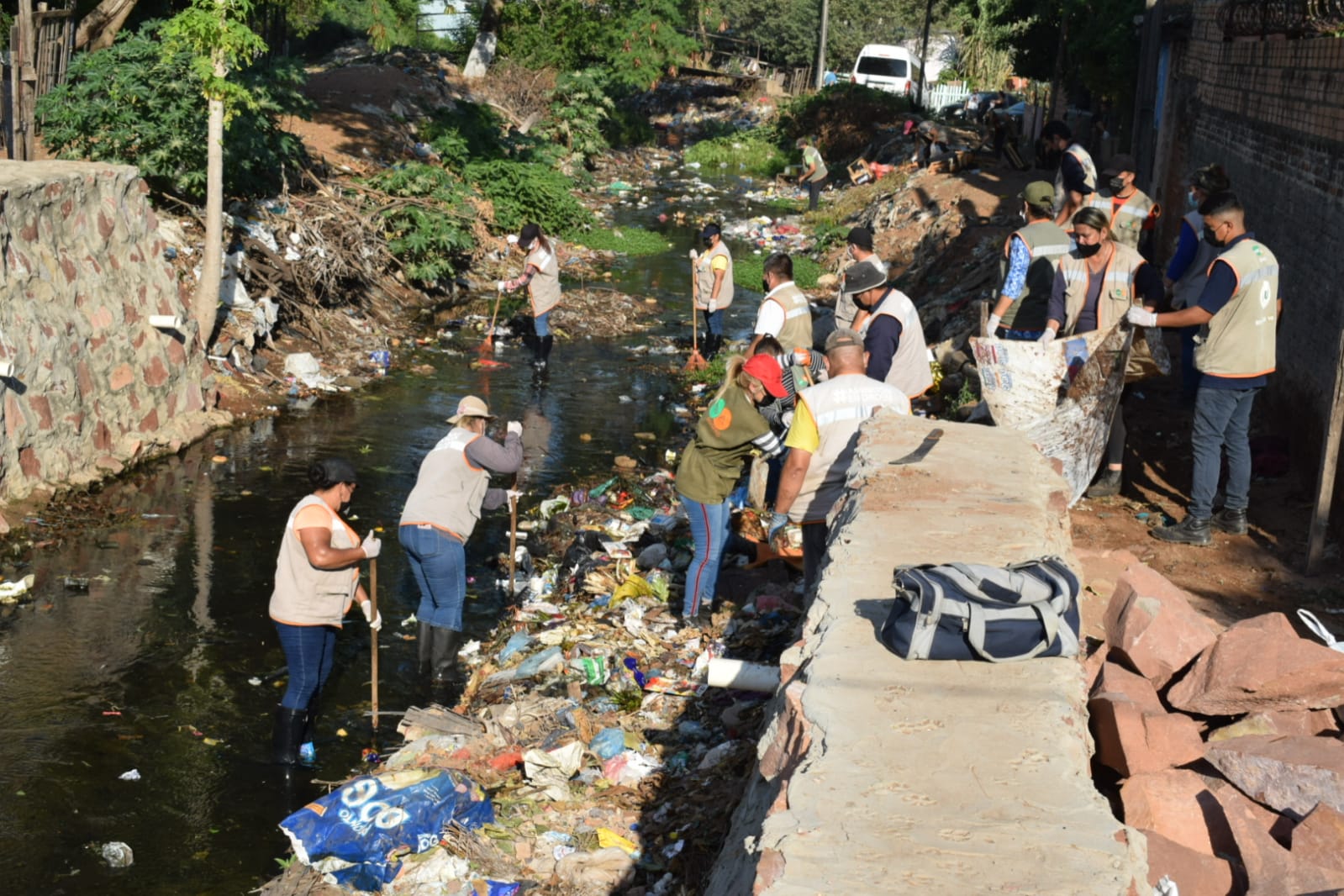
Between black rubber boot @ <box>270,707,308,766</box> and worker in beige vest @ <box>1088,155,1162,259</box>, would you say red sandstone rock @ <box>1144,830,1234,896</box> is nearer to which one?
black rubber boot @ <box>270,707,308,766</box>

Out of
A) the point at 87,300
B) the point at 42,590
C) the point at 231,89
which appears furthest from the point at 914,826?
the point at 231,89

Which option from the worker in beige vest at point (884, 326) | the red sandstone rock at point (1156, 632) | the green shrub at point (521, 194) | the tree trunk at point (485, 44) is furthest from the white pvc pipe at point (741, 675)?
the tree trunk at point (485, 44)

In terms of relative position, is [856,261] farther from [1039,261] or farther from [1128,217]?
[1128,217]

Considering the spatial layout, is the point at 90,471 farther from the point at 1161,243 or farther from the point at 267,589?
the point at 1161,243

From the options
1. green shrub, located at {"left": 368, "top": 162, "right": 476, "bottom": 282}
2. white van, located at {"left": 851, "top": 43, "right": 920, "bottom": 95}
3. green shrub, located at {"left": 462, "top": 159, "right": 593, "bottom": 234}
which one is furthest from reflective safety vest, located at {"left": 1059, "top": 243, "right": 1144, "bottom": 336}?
white van, located at {"left": 851, "top": 43, "right": 920, "bottom": 95}

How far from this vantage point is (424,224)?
639 inches

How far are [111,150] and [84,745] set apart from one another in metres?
8.63

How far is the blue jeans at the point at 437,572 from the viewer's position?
7.01 metres

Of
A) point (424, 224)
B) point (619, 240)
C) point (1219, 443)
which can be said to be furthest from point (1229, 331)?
point (619, 240)

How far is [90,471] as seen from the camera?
31.9 ft

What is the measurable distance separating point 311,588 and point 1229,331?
5.17m

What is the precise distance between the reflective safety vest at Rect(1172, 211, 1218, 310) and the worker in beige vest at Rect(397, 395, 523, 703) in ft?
15.6

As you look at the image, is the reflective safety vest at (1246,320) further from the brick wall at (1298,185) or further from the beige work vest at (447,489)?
the beige work vest at (447,489)

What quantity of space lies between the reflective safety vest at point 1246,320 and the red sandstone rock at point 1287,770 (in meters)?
3.01
